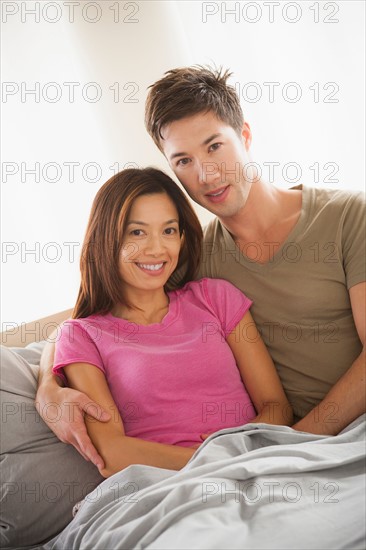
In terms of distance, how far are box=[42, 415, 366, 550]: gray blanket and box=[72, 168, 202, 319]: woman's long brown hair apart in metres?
0.49

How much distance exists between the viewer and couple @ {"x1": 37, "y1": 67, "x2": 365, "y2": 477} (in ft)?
4.99

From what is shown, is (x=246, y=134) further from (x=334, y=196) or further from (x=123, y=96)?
(x=123, y=96)

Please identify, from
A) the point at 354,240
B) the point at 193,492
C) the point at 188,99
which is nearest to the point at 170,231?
the point at 188,99

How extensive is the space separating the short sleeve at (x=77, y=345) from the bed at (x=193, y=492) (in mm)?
101

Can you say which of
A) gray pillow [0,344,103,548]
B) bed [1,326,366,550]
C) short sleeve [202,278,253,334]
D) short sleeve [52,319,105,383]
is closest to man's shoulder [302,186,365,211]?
short sleeve [202,278,253,334]

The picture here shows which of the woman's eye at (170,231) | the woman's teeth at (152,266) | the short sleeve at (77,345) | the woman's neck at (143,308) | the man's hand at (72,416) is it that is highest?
the woman's eye at (170,231)

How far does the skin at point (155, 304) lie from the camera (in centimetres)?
152

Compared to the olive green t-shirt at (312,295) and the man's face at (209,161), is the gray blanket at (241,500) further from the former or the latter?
the man's face at (209,161)

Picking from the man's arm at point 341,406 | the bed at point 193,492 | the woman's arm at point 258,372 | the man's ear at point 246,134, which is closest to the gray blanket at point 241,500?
the bed at point 193,492

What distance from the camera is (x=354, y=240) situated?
1.58 m

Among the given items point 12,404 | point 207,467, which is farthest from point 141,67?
point 207,467

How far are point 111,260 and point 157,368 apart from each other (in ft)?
0.93

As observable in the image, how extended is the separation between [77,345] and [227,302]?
381mm

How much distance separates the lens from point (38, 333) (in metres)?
1.94
